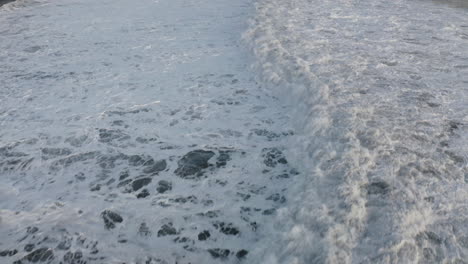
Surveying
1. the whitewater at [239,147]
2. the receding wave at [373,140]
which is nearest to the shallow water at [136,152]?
the whitewater at [239,147]

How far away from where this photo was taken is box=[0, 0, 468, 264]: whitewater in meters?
3.57

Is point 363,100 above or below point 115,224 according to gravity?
above

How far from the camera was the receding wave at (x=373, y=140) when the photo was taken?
3424 millimetres

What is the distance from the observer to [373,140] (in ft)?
15.7

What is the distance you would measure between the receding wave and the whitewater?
0.07ft

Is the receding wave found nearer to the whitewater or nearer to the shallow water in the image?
the whitewater

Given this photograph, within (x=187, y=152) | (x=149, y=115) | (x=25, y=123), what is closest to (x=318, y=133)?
(x=187, y=152)

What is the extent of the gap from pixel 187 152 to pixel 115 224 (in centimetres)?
147

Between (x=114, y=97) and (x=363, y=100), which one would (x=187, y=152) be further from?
(x=363, y=100)

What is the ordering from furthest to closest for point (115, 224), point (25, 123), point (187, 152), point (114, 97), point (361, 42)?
point (361, 42), point (114, 97), point (25, 123), point (187, 152), point (115, 224)

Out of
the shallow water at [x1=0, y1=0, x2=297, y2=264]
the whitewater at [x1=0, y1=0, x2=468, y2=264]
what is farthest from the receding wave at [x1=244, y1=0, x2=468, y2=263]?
the shallow water at [x1=0, y1=0, x2=297, y2=264]

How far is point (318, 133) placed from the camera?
199 inches

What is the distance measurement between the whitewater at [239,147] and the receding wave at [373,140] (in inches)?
0.8

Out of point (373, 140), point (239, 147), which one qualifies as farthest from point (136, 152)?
point (373, 140)
